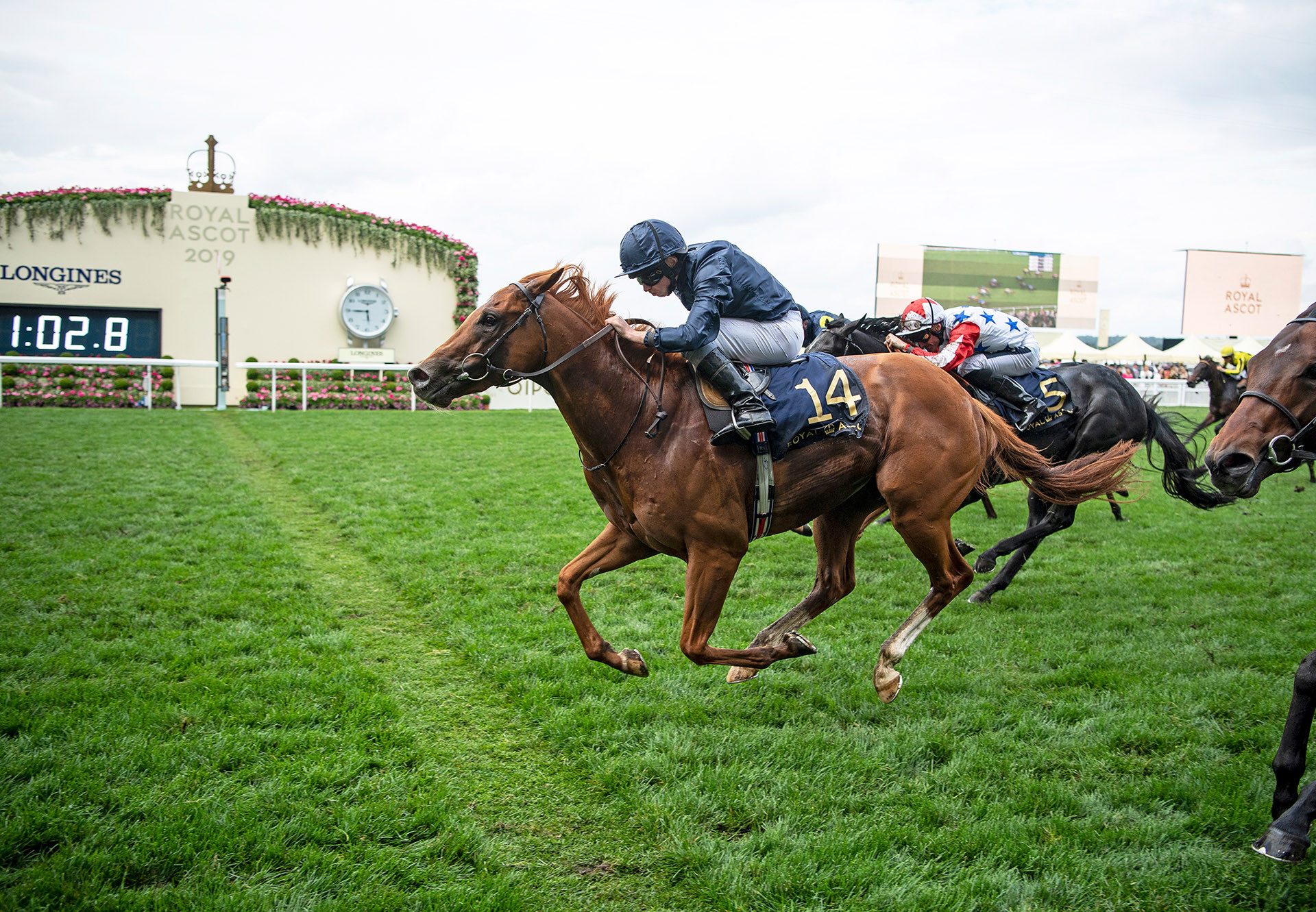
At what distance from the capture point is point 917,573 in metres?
7.16

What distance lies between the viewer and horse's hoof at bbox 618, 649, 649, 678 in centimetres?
411

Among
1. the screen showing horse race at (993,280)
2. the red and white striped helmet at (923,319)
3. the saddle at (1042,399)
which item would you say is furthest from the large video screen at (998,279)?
the red and white striped helmet at (923,319)

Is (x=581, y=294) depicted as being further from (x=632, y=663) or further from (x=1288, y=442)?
(x=1288, y=442)

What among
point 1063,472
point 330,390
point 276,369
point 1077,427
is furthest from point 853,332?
point 276,369

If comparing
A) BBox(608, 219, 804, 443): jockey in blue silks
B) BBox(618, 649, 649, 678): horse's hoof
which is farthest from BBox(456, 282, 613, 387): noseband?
BBox(618, 649, 649, 678): horse's hoof

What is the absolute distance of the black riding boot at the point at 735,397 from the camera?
3.98 m

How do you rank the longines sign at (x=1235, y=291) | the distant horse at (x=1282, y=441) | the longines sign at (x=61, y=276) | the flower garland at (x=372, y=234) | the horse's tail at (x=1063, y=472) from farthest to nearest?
the longines sign at (x=1235, y=291) < the flower garland at (x=372, y=234) < the longines sign at (x=61, y=276) < the horse's tail at (x=1063, y=472) < the distant horse at (x=1282, y=441)

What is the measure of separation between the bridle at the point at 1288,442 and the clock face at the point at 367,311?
24047 millimetres

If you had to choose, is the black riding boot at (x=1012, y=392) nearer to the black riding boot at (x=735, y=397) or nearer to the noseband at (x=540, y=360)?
the black riding boot at (x=735, y=397)

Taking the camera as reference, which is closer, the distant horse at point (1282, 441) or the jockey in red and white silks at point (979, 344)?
the distant horse at point (1282, 441)

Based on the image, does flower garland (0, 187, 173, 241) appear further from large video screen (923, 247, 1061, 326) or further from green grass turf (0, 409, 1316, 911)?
large video screen (923, 247, 1061, 326)

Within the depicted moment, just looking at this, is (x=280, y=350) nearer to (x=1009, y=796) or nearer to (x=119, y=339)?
(x=119, y=339)

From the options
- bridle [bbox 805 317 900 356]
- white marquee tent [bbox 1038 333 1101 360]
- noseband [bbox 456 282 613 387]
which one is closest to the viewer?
noseband [bbox 456 282 613 387]

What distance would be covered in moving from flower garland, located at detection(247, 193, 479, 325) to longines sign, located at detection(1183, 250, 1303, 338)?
151 feet
